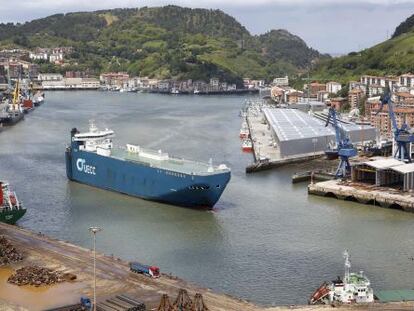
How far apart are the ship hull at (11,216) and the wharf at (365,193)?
7.92 meters

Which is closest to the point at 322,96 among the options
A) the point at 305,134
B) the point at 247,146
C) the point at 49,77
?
the point at 247,146

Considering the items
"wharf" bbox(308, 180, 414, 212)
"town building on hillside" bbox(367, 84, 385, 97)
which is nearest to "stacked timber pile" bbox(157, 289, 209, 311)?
"wharf" bbox(308, 180, 414, 212)

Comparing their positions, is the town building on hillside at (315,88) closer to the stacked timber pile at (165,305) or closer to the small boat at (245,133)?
the small boat at (245,133)

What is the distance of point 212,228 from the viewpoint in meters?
15.9

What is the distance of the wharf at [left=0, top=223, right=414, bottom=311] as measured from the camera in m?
10.2

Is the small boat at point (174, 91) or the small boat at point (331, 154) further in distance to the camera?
the small boat at point (174, 91)

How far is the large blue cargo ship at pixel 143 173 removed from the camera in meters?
17.3

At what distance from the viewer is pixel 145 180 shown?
18.5 m

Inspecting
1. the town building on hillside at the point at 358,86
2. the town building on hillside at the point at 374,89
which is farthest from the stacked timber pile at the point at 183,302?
the town building on hillside at the point at 358,86

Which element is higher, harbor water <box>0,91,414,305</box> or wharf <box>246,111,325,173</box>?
wharf <box>246,111,325,173</box>

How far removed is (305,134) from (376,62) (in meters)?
29.0

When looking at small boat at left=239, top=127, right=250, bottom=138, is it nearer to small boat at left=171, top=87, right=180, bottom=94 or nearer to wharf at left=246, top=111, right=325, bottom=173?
wharf at left=246, top=111, right=325, bottom=173

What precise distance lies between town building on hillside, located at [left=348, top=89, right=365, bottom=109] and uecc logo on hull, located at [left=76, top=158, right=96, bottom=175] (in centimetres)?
2424

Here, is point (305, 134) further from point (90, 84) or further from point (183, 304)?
point (90, 84)
